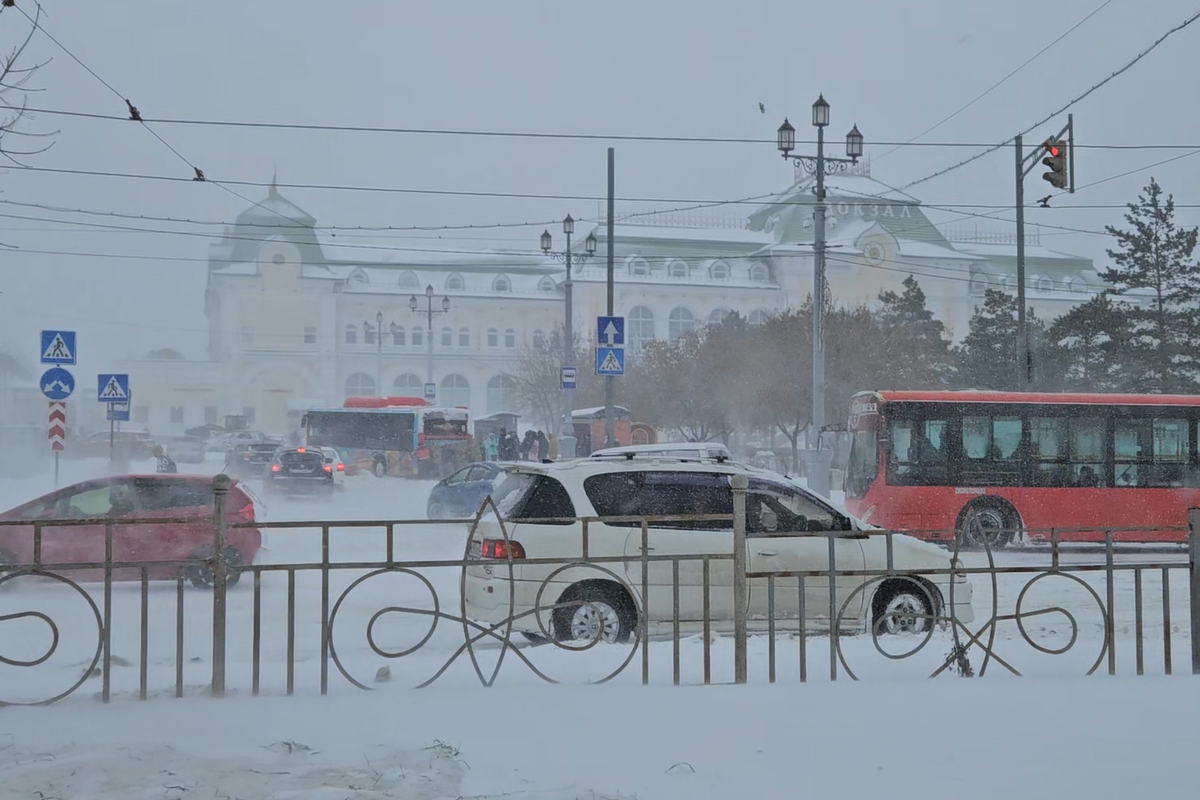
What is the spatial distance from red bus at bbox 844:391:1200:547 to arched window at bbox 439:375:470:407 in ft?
225

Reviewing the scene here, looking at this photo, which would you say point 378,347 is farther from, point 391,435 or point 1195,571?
point 1195,571

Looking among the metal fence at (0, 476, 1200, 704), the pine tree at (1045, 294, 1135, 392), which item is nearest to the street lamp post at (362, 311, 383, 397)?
the pine tree at (1045, 294, 1135, 392)

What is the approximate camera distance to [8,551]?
40.3 feet

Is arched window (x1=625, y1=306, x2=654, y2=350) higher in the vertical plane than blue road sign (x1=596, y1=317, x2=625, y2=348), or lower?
higher

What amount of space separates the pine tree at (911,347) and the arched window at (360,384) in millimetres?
43081

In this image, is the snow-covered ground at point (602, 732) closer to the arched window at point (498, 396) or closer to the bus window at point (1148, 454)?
the bus window at point (1148, 454)

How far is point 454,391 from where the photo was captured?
86562mm

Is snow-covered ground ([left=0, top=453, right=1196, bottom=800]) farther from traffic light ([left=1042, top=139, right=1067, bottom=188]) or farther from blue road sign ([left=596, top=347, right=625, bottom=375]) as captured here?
blue road sign ([left=596, top=347, right=625, bottom=375])

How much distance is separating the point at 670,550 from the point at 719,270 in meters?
76.8

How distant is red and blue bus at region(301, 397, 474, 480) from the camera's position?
1816 inches

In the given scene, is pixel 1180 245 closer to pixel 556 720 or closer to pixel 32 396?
pixel 556 720

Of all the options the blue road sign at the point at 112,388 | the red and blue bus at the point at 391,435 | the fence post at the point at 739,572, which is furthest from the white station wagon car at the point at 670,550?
the red and blue bus at the point at 391,435

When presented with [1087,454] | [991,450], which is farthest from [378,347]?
[1087,454]

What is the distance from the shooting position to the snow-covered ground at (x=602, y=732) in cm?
496
